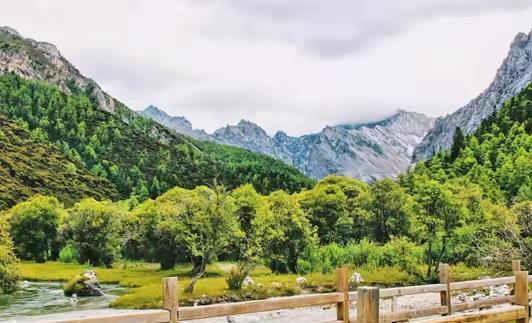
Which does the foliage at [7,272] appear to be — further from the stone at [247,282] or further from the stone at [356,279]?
the stone at [356,279]

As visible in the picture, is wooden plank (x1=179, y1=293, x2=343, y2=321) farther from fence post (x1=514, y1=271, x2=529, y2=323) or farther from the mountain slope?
the mountain slope

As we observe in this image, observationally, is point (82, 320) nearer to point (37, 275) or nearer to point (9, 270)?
point (9, 270)

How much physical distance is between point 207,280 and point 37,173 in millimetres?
117579

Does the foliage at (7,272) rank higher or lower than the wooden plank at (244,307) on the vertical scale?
lower

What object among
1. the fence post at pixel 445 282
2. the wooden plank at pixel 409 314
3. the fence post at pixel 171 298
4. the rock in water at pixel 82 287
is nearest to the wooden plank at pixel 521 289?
the wooden plank at pixel 409 314

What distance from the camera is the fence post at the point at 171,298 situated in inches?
334

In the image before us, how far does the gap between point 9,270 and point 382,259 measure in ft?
132

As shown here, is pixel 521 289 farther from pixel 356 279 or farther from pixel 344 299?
pixel 356 279

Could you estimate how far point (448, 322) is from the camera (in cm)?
696

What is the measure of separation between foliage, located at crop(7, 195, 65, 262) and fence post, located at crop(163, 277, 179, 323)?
9583 centimetres

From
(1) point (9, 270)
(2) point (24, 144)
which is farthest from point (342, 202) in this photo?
(2) point (24, 144)

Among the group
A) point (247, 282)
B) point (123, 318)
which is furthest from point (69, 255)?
point (123, 318)

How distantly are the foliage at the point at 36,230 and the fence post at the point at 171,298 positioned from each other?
314ft

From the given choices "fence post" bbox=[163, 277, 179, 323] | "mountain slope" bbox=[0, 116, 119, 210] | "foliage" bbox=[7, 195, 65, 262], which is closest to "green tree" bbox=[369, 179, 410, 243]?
"foliage" bbox=[7, 195, 65, 262]
